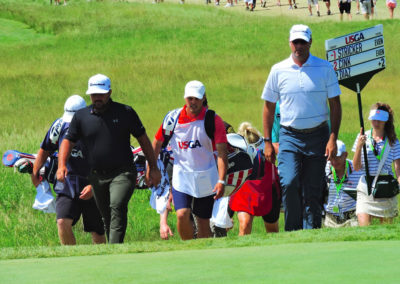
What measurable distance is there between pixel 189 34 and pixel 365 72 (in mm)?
35760

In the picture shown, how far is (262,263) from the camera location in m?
7.23

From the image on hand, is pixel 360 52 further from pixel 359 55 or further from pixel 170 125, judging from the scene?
pixel 170 125

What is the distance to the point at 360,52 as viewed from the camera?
12656 mm

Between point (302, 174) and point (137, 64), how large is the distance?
29667mm

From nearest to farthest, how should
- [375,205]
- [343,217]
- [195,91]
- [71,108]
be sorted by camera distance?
1. [195,91]
2. [71,108]
3. [375,205]
4. [343,217]

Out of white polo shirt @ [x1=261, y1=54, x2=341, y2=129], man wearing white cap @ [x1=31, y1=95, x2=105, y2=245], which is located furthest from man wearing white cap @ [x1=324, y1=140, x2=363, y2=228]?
man wearing white cap @ [x1=31, y1=95, x2=105, y2=245]

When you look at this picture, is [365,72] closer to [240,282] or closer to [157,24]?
[240,282]

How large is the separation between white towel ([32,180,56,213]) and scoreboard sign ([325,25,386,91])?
11.7 feet

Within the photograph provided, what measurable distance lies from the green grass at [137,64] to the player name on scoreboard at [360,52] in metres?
3.60

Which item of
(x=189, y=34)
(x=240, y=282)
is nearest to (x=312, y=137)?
(x=240, y=282)

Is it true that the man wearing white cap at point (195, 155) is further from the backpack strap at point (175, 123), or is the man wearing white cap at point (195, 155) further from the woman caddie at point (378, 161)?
the woman caddie at point (378, 161)

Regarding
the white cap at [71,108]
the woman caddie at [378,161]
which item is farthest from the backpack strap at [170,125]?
the woman caddie at [378,161]

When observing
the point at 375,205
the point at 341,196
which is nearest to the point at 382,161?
the point at 375,205

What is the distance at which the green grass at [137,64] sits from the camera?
18.2 metres
